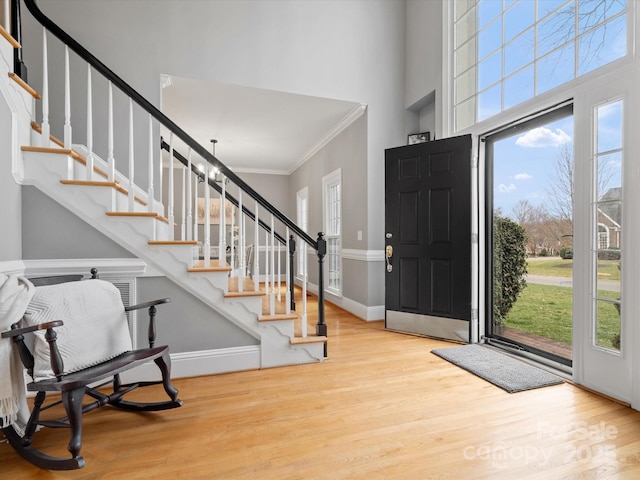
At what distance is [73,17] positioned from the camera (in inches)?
131

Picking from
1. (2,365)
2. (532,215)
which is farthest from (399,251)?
(2,365)

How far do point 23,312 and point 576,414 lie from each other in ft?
10.0

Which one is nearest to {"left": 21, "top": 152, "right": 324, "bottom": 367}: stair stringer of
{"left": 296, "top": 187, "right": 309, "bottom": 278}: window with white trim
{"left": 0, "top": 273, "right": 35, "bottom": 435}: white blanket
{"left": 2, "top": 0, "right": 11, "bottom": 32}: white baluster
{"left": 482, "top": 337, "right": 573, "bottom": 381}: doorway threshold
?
{"left": 0, "top": 273, "right": 35, "bottom": 435}: white blanket

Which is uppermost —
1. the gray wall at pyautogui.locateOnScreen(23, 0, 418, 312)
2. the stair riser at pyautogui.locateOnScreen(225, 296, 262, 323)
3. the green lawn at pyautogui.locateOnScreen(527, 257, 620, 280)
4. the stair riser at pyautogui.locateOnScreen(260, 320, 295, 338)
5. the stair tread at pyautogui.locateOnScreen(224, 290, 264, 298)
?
the gray wall at pyautogui.locateOnScreen(23, 0, 418, 312)

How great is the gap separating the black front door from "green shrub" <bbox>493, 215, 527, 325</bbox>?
0.34m

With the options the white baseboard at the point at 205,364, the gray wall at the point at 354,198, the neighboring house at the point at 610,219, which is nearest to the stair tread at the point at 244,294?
the white baseboard at the point at 205,364

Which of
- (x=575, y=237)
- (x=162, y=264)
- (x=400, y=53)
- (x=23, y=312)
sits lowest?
(x=23, y=312)

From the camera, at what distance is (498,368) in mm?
2773

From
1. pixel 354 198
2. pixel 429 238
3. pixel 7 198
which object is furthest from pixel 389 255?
pixel 7 198

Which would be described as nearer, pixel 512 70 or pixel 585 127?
pixel 585 127

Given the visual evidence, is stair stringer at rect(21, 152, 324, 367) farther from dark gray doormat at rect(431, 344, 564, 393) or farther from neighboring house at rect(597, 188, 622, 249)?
neighboring house at rect(597, 188, 622, 249)

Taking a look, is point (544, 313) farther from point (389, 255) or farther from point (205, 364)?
point (205, 364)

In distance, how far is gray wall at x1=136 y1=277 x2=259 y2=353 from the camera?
2.56 m

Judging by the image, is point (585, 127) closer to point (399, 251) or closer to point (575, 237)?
point (575, 237)
